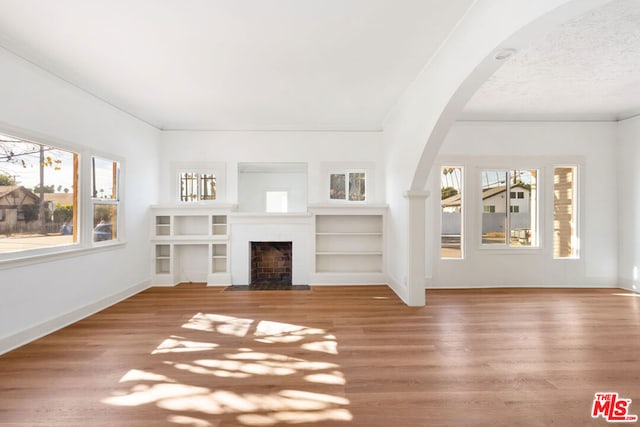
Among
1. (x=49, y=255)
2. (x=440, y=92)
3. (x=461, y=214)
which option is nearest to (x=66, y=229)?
(x=49, y=255)

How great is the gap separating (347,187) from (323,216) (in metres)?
0.73

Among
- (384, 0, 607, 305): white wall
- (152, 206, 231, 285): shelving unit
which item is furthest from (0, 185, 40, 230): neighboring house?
(384, 0, 607, 305): white wall

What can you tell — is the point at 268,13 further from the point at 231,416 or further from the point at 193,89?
the point at 231,416

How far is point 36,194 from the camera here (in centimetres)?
355

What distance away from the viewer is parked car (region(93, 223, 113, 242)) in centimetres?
454

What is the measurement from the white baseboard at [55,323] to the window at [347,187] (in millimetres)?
3876

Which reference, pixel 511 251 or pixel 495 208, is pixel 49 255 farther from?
pixel 511 251

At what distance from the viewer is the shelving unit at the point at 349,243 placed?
245 inches

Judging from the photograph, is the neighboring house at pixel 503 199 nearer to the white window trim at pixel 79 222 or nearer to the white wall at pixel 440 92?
the white wall at pixel 440 92

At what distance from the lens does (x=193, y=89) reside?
169 inches

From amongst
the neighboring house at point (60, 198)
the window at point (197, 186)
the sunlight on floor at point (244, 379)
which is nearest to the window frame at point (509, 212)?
the sunlight on floor at point (244, 379)

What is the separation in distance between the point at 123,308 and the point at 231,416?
324cm

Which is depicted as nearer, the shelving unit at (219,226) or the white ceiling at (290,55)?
the white ceiling at (290,55)

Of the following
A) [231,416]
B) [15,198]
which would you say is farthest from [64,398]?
[15,198]
